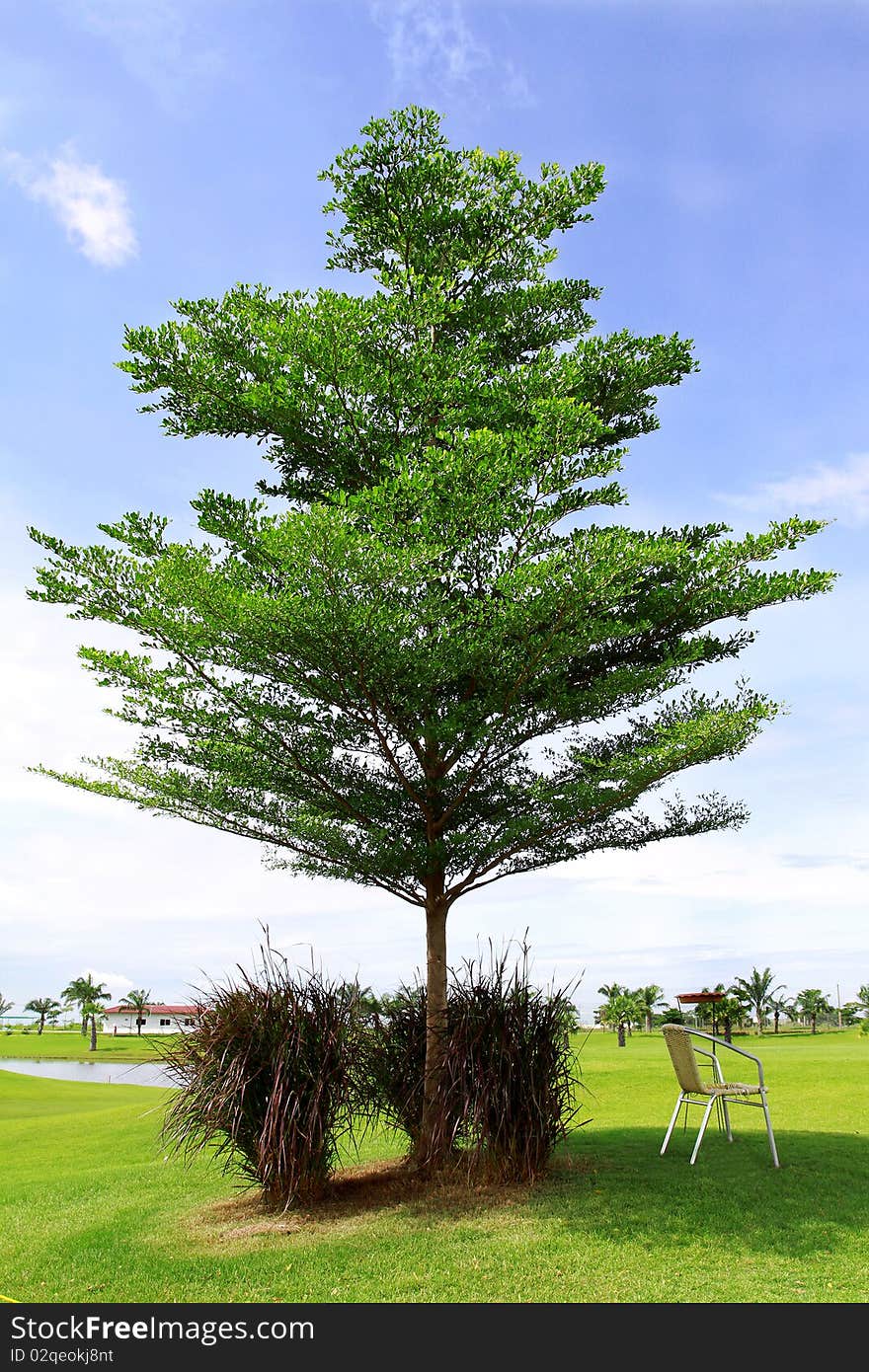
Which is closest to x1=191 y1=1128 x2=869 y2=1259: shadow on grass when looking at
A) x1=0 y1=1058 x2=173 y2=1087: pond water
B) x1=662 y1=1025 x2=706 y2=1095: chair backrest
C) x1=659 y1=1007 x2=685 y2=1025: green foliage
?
x1=662 y1=1025 x2=706 y2=1095: chair backrest

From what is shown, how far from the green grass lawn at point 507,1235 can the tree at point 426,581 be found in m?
1.29

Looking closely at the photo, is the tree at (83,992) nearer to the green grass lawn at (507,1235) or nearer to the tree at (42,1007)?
the tree at (42,1007)

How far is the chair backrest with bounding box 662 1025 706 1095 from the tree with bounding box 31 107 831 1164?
1994mm

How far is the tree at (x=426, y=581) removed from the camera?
26.3ft

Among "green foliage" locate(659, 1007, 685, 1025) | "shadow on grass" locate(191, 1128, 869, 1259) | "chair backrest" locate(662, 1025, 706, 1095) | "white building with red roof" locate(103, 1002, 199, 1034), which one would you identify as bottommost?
"white building with red roof" locate(103, 1002, 199, 1034)

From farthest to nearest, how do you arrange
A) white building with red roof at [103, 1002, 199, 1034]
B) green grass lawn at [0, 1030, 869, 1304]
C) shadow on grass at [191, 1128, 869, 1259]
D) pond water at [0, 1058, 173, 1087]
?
1. white building with red roof at [103, 1002, 199, 1034]
2. pond water at [0, 1058, 173, 1087]
3. shadow on grass at [191, 1128, 869, 1259]
4. green grass lawn at [0, 1030, 869, 1304]

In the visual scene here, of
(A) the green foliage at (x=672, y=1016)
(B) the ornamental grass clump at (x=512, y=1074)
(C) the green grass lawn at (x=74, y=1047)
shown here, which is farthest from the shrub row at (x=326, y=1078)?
(C) the green grass lawn at (x=74, y=1047)

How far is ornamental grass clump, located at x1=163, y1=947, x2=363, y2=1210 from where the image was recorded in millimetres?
7379

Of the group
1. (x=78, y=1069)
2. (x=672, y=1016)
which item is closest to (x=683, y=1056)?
(x=672, y=1016)

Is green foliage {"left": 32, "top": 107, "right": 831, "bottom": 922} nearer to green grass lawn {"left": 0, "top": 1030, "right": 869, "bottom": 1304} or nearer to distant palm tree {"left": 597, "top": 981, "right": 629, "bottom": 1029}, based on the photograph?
green grass lawn {"left": 0, "top": 1030, "right": 869, "bottom": 1304}

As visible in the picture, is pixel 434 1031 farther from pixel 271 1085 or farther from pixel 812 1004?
pixel 812 1004
